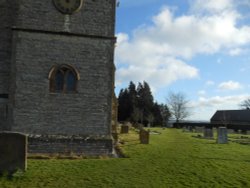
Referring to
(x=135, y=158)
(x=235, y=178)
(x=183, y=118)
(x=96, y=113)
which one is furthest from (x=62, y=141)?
(x=183, y=118)

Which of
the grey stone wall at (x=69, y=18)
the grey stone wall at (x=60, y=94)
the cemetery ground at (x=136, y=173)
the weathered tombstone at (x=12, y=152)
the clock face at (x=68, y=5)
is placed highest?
the clock face at (x=68, y=5)

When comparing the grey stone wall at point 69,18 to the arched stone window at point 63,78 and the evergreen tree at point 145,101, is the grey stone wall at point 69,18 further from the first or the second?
the evergreen tree at point 145,101

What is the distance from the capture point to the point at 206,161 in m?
14.3

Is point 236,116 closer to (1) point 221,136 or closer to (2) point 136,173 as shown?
(1) point 221,136

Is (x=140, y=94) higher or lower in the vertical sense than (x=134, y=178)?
higher

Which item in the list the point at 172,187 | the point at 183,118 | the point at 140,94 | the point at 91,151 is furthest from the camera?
the point at 183,118

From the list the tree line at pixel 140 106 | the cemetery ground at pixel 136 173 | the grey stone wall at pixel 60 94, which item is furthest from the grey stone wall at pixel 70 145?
the tree line at pixel 140 106

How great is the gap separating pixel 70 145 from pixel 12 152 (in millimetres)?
3542

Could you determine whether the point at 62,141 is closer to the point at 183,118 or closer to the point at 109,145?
the point at 109,145

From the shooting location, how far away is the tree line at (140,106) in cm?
6900

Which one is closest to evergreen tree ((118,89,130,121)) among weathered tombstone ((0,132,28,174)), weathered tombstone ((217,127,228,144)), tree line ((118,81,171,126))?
tree line ((118,81,171,126))

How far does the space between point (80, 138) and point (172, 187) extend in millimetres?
5301

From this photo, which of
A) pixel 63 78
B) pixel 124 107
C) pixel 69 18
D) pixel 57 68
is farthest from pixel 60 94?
pixel 124 107

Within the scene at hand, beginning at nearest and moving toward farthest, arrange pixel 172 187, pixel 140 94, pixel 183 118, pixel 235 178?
pixel 172 187 → pixel 235 178 → pixel 140 94 → pixel 183 118
